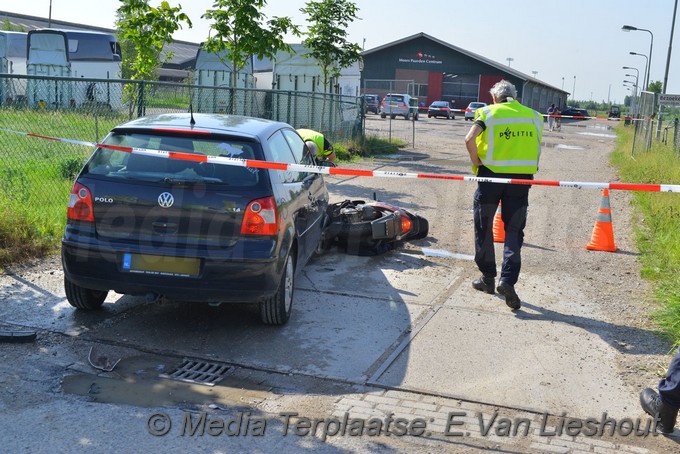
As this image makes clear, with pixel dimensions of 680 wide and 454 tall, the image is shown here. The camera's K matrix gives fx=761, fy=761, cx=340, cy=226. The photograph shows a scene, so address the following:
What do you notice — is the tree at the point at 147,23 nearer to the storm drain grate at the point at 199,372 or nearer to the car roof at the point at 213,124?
the car roof at the point at 213,124

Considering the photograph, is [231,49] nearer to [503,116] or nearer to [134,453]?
[503,116]

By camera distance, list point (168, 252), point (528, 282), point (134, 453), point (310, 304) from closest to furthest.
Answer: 1. point (134, 453)
2. point (168, 252)
3. point (310, 304)
4. point (528, 282)

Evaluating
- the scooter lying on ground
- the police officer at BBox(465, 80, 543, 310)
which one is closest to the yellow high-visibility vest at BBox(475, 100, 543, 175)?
the police officer at BBox(465, 80, 543, 310)

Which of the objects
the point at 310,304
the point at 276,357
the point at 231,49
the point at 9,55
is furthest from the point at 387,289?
the point at 9,55

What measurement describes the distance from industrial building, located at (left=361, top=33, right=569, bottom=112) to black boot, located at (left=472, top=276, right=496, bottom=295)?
5968 cm

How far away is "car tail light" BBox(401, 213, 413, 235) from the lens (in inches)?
359

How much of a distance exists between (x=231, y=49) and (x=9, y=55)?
21.0 m

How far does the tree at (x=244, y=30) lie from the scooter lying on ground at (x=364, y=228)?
5780 mm

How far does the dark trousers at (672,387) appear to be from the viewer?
14.3 ft

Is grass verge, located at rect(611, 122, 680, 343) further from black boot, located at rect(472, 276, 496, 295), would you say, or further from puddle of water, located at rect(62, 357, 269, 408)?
puddle of water, located at rect(62, 357, 269, 408)

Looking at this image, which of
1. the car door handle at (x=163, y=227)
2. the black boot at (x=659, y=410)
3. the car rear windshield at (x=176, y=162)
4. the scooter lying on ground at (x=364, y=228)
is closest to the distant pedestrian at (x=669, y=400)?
the black boot at (x=659, y=410)

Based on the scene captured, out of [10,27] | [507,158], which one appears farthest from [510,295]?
[10,27]

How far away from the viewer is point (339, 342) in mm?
5844

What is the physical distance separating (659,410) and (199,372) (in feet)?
9.58
